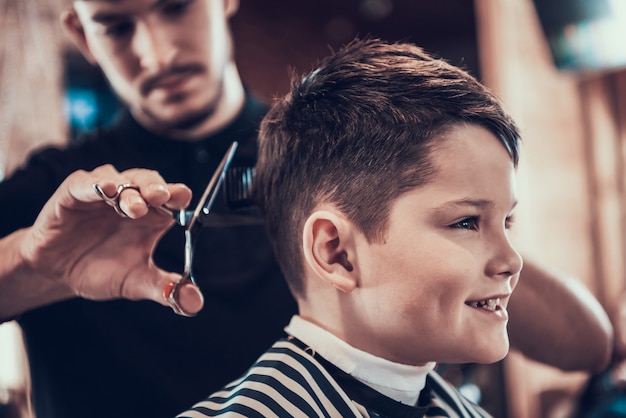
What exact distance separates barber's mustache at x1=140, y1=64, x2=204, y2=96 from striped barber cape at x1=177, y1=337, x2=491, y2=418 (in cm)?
A: 52

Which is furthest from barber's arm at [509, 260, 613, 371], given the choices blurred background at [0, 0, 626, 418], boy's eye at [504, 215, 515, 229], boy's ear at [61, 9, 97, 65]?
blurred background at [0, 0, 626, 418]

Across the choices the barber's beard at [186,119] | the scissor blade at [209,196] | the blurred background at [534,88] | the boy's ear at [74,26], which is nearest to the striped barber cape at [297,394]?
the scissor blade at [209,196]

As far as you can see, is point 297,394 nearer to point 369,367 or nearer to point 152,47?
point 369,367

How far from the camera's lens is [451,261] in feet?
2.72

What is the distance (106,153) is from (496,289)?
0.77m

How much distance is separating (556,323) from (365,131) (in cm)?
55

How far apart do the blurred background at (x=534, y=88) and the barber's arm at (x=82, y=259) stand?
216 cm

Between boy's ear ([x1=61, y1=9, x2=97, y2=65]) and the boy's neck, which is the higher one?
boy's ear ([x1=61, y1=9, x2=97, y2=65])

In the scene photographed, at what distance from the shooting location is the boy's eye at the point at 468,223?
85 cm

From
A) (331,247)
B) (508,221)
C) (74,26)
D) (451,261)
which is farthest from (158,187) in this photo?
(74,26)

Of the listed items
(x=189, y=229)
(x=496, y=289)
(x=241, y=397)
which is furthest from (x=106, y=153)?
(x=496, y=289)

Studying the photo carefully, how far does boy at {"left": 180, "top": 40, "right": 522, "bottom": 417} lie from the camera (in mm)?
841

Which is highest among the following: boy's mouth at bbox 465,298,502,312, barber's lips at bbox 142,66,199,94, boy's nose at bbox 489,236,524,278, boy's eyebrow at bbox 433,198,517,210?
barber's lips at bbox 142,66,199,94

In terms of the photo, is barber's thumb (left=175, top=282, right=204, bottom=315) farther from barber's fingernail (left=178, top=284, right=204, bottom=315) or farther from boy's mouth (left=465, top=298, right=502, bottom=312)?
boy's mouth (left=465, top=298, right=502, bottom=312)
